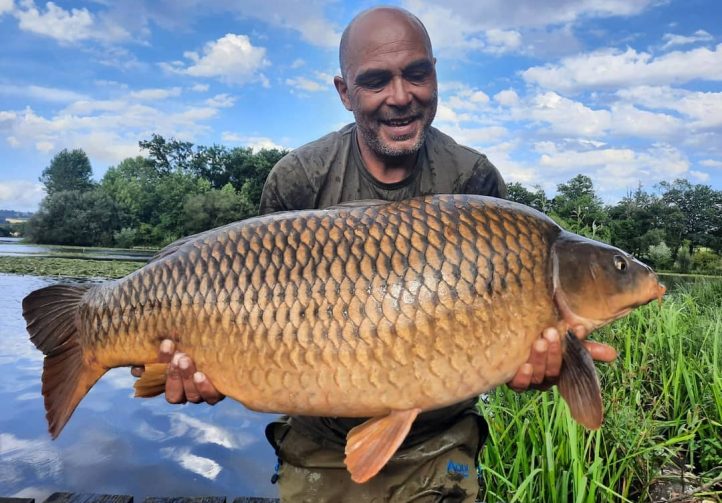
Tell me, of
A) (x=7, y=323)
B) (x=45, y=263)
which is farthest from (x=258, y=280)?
(x=45, y=263)

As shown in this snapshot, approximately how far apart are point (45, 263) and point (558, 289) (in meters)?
18.1

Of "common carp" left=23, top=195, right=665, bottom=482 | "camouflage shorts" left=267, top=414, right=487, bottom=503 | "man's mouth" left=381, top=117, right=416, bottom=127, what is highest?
"man's mouth" left=381, top=117, right=416, bottom=127

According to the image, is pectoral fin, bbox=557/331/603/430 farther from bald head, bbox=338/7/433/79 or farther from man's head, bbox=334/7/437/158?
bald head, bbox=338/7/433/79

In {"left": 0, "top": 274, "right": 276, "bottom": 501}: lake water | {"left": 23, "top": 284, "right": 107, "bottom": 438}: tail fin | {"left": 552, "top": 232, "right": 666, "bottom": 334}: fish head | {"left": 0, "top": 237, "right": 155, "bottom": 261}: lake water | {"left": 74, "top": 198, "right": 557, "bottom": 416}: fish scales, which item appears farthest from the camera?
{"left": 0, "top": 237, "right": 155, "bottom": 261}: lake water

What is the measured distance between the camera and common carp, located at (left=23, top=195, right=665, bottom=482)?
4.44 ft

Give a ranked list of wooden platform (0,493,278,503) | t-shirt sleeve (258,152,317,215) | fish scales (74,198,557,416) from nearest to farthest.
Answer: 1. fish scales (74,198,557,416)
2. t-shirt sleeve (258,152,317,215)
3. wooden platform (0,493,278,503)

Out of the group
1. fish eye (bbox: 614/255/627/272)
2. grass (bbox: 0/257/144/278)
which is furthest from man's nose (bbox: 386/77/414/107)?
grass (bbox: 0/257/144/278)

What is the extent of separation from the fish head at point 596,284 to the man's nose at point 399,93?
0.71 meters

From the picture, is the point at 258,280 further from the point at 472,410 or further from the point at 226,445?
the point at 226,445

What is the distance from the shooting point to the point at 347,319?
53.3 inches

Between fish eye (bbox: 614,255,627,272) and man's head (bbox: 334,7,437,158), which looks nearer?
fish eye (bbox: 614,255,627,272)

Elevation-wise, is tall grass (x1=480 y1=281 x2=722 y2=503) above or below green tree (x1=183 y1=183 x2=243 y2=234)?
below

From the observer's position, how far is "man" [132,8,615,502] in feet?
5.71

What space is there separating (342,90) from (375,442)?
1.29 metres
